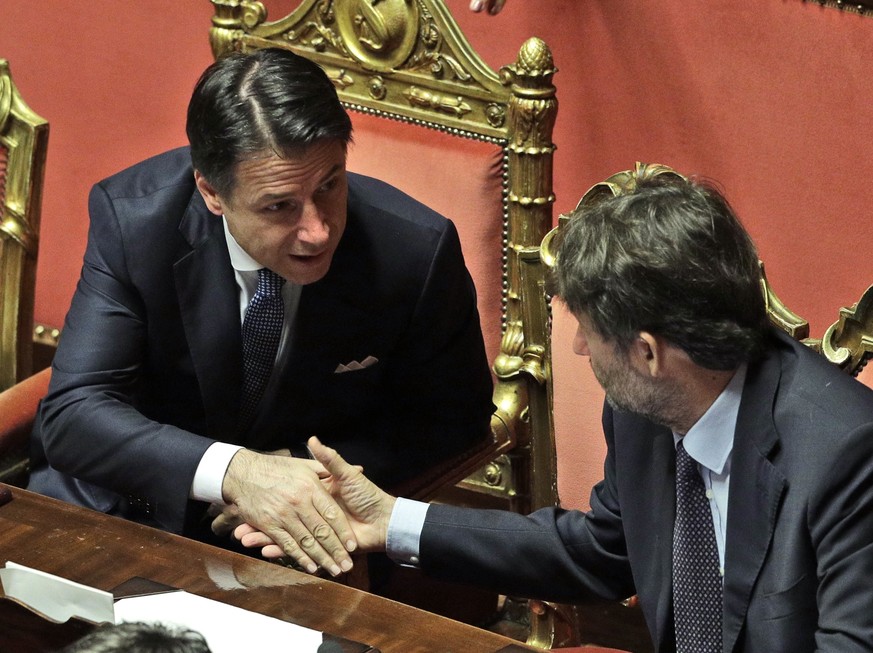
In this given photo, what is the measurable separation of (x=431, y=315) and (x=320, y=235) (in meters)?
0.31

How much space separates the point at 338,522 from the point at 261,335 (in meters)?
0.48

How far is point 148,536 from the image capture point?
6.04 ft

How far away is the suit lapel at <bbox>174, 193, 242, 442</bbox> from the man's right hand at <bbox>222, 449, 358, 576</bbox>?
0.29 m

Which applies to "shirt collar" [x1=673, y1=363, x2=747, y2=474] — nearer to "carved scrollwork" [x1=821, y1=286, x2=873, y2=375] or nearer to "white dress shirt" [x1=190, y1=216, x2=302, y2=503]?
"carved scrollwork" [x1=821, y1=286, x2=873, y2=375]

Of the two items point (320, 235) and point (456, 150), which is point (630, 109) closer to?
point (456, 150)

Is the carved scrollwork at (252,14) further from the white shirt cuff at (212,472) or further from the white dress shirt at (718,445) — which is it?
the white dress shirt at (718,445)

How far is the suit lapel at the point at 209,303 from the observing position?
7.55ft

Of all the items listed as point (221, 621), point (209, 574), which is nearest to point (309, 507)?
point (209, 574)

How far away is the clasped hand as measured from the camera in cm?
197

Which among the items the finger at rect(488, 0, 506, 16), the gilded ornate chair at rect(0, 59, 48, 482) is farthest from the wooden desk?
the finger at rect(488, 0, 506, 16)

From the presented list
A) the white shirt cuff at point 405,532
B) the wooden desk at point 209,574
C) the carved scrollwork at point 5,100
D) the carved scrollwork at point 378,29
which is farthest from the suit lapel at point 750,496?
the carved scrollwork at point 5,100

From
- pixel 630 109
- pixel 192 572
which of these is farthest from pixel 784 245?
pixel 192 572

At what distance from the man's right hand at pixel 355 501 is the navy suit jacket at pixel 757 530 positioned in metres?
0.08

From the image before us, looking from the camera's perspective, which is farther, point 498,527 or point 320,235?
point 320,235
